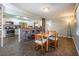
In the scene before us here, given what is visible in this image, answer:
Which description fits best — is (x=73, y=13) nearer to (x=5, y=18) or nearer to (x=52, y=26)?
(x=52, y=26)

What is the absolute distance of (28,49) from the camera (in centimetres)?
288

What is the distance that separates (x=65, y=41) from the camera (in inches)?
130

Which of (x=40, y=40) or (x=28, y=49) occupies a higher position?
(x=40, y=40)

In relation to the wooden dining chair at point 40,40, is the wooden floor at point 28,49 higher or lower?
lower

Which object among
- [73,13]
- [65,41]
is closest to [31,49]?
[65,41]

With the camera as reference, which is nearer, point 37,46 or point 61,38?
point 37,46

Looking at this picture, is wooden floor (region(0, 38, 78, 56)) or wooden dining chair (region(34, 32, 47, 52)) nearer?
wooden floor (region(0, 38, 78, 56))

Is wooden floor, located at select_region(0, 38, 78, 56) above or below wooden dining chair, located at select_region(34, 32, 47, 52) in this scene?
below

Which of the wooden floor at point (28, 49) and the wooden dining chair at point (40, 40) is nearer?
the wooden floor at point (28, 49)

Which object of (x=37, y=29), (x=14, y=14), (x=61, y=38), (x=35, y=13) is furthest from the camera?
(x=61, y=38)

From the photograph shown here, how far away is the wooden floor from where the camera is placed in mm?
2558

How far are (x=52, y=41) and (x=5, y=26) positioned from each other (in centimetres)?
166

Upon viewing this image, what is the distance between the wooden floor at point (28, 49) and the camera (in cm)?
256

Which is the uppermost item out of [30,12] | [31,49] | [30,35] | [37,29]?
[30,12]
